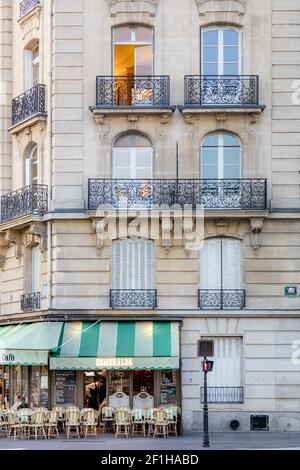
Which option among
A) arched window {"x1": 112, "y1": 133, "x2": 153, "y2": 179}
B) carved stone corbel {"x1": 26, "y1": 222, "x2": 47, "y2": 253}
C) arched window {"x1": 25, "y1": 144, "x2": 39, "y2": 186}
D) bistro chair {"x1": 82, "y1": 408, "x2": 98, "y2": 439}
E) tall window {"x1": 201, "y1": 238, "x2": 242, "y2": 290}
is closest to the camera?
bistro chair {"x1": 82, "y1": 408, "x2": 98, "y2": 439}

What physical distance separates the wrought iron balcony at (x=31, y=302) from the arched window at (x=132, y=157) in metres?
4.89

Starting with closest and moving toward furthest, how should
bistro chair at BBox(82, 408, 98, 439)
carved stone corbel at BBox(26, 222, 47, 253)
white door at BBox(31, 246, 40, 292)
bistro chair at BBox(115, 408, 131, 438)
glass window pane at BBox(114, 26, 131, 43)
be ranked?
bistro chair at BBox(82, 408, 98, 439)
bistro chair at BBox(115, 408, 131, 438)
glass window pane at BBox(114, 26, 131, 43)
carved stone corbel at BBox(26, 222, 47, 253)
white door at BBox(31, 246, 40, 292)

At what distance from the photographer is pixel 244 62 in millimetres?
27984

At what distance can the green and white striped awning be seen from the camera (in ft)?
87.4

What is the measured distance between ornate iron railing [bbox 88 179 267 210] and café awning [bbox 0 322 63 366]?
12.9 ft

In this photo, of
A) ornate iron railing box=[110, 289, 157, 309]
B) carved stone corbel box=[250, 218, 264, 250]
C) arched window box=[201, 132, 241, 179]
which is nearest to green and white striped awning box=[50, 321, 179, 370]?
ornate iron railing box=[110, 289, 157, 309]

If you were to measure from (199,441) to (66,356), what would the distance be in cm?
494

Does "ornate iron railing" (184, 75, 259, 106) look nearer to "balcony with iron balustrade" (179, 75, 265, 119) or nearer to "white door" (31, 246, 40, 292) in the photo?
"balcony with iron balustrade" (179, 75, 265, 119)

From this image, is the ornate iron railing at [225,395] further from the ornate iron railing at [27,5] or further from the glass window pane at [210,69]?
the ornate iron railing at [27,5]

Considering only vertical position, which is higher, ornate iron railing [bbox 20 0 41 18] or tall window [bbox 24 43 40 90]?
ornate iron railing [bbox 20 0 41 18]

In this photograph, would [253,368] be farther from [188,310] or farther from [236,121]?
[236,121]

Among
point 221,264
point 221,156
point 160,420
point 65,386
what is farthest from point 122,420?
point 221,156
